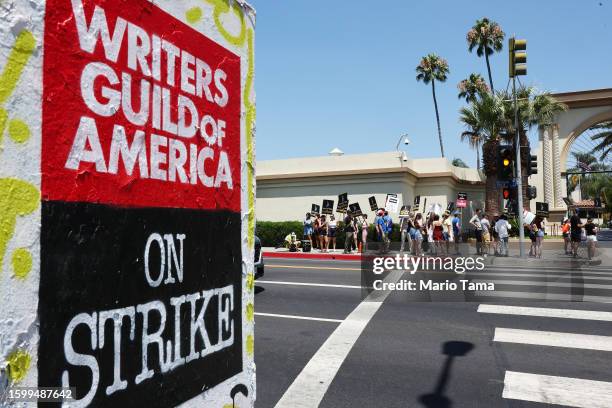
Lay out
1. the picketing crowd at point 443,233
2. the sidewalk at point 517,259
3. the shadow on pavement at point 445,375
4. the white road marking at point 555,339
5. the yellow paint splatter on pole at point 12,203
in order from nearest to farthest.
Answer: the yellow paint splatter on pole at point 12,203 < the shadow on pavement at point 445,375 < the white road marking at point 555,339 < the sidewalk at point 517,259 < the picketing crowd at point 443,233

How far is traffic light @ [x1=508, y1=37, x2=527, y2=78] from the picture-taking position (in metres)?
13.3

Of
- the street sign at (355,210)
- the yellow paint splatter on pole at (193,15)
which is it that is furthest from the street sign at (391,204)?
the yellow paint splatter on pole at (193,15)

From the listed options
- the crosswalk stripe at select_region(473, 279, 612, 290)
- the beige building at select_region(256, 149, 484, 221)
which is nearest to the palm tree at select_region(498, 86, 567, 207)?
the beige building at select_region(256, 149, 484, 221)

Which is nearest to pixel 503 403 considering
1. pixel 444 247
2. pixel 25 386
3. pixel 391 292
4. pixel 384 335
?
pixel 384 335

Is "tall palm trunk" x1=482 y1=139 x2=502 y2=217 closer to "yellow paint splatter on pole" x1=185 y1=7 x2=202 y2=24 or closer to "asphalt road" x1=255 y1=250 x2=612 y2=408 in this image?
"asphalt road" x1=255 y1=250 x2=612 y2=408

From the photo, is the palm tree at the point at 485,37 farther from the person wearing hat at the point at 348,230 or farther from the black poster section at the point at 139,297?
the black poster section at the point at 139,297

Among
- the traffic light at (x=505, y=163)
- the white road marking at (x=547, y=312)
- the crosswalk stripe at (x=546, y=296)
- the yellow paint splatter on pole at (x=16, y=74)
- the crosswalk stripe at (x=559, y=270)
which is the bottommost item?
the white road marking at (x=547, y=312)

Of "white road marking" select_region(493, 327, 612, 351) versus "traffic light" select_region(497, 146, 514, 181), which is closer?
"white road marking" select_region(493, 327, 612, 351)

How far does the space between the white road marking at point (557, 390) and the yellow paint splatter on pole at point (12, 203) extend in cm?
443

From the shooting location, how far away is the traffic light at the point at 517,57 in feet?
43.5

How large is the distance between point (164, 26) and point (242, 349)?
1105 mm

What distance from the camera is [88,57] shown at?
1.13 meters

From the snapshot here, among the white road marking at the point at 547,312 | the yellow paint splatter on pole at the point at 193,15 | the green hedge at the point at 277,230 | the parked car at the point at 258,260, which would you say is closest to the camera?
the yellow paint splatter on pole at the point at 193,15

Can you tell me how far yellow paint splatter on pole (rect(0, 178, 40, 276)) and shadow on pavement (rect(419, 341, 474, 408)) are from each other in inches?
154
